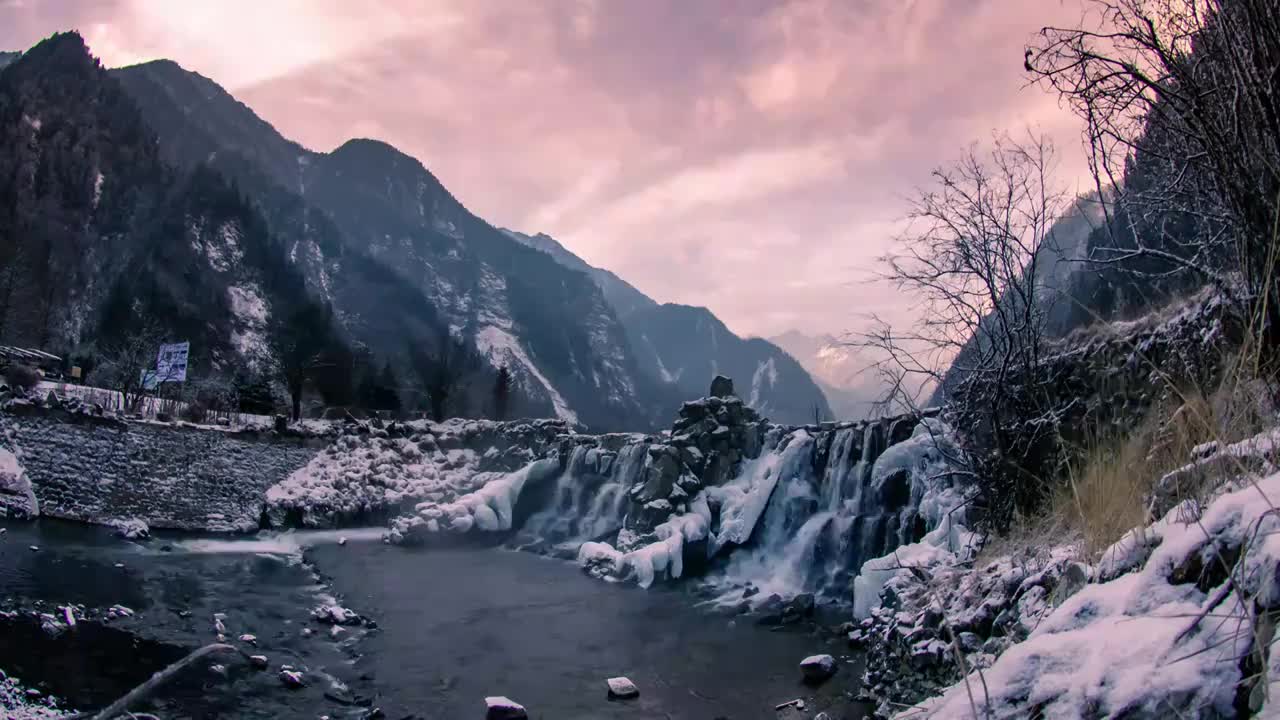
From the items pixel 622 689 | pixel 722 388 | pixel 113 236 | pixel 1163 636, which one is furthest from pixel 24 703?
pixel 113 236

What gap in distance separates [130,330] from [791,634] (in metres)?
62.3

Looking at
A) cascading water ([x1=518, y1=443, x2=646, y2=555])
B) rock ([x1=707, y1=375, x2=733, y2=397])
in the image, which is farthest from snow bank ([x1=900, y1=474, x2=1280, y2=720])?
cascading water ([x1=518, y1=443, x2=646, y2=555])

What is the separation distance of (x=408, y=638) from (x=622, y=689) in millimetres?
4710

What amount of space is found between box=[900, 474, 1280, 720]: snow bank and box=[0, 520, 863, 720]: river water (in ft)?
26.3

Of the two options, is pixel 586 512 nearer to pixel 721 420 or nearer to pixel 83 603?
pixel 721 420

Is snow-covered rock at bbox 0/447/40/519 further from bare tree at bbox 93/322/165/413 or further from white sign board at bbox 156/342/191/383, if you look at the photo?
white sign board at bbox 156/342/191/383

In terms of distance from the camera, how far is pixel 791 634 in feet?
43.6

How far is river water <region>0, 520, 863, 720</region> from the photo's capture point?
9344mm

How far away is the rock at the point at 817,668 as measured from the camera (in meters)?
10.5

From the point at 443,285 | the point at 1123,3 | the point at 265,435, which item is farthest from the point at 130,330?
the point at 443,285

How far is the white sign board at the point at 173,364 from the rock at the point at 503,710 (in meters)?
26.3

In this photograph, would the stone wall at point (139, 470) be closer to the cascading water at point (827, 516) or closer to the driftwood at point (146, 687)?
the cascading water at point (827, 516)

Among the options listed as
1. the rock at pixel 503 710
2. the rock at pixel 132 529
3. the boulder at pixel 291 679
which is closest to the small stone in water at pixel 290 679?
the boulder at pixel 291 679

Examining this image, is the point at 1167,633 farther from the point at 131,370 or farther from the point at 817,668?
the point at 131,370
